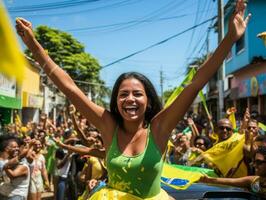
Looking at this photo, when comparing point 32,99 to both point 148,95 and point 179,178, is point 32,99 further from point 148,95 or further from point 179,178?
point 148,95

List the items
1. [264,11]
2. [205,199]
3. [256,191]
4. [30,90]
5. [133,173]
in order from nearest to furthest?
[133,173]
[256,191]
[205,199]
[264,11]
[30,90]

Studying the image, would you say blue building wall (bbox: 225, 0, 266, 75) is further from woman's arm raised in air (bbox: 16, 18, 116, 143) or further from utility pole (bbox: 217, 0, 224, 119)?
woman's arm raised in air (bbox: 16, 18, 116, 143)

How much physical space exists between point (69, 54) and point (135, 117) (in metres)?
41.0

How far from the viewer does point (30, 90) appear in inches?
1102

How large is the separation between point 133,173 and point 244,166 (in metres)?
2.45

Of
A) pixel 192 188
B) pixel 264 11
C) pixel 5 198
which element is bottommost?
pixel 5 198

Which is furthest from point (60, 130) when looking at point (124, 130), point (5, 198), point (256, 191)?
point (124, 130)

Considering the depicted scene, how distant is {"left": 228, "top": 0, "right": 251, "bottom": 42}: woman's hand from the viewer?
204 cm

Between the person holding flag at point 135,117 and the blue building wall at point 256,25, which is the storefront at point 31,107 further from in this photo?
the person holding flag at point 135,117


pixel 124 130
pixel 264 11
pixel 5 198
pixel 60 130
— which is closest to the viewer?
pixel 124 130

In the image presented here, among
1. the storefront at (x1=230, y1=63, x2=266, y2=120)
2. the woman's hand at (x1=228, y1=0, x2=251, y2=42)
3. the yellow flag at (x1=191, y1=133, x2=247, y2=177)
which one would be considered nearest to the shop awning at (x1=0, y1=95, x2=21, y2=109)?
the storefront at (x1=230, y1=63, x2=266, y2=120)

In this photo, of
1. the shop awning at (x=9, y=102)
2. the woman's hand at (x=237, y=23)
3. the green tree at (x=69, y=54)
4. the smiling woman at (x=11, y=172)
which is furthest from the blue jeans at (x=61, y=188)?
the green tree at (x=69, y=54)

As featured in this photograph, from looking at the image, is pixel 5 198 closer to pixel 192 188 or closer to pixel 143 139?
pixel 192 188

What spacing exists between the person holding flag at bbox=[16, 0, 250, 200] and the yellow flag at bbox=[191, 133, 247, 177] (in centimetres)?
217
